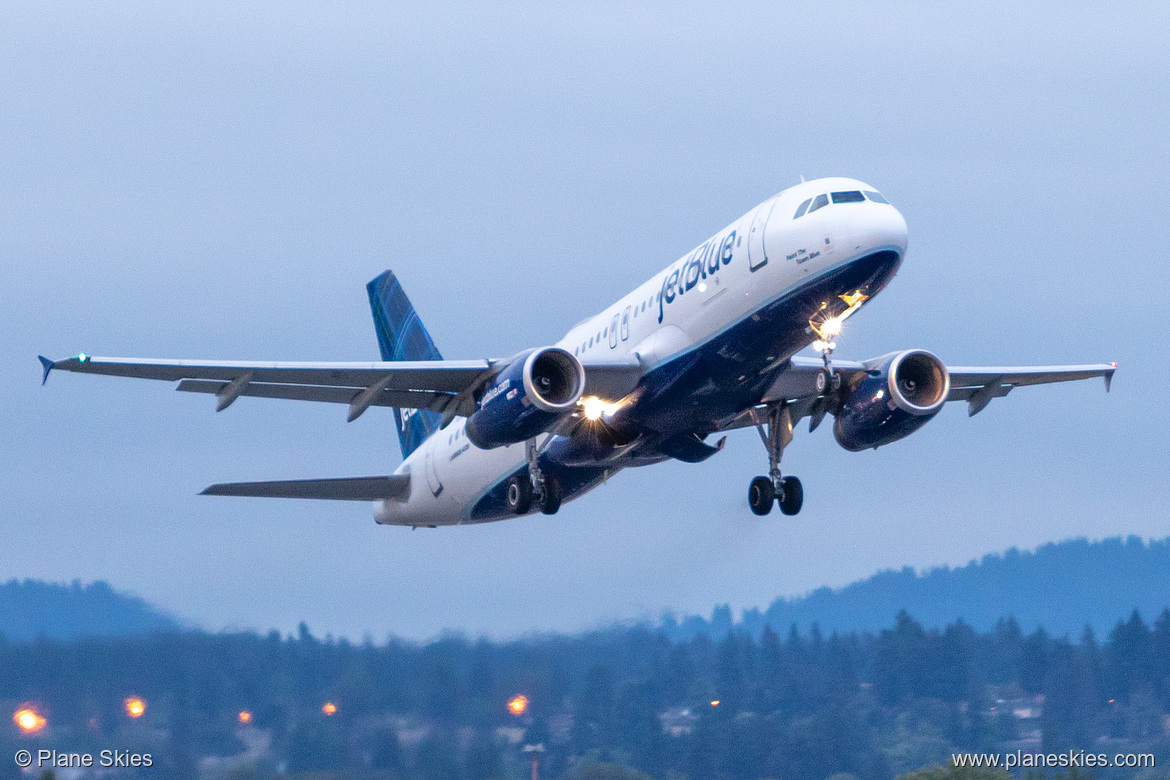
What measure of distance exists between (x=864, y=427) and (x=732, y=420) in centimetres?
305

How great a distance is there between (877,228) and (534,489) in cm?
1059

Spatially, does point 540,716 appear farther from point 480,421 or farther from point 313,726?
point 480,421

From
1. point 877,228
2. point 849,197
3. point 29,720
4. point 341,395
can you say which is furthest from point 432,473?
point 877,228

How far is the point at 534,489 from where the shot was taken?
37688 millimetres

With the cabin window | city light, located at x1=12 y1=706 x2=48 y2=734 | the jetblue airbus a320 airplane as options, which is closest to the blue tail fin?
the jetblue airbus a320 airplane

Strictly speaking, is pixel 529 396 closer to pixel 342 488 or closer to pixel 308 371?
pixel 308 371

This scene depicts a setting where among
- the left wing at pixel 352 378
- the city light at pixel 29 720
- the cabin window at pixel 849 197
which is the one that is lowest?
the city light at pixel 29 720

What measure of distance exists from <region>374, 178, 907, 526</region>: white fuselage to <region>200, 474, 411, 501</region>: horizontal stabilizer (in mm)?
5153

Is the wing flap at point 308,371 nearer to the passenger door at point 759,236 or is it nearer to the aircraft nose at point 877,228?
the passenger door at point 759,236

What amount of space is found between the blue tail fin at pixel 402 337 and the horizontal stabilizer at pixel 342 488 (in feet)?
7.11

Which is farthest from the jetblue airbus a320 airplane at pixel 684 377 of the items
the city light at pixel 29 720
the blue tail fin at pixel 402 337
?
the city light at pixel 29 720

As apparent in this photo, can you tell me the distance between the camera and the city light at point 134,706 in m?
40.3
